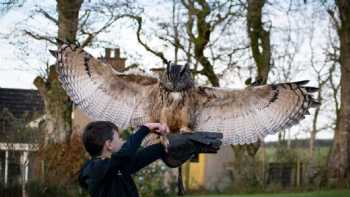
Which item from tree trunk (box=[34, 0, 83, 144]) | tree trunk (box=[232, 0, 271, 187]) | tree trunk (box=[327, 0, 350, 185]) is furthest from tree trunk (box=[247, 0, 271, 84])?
tree trunk (box=[34, 0, 83, 144])

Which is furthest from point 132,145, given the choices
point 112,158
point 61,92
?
point 61,92

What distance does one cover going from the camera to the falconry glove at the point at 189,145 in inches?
209

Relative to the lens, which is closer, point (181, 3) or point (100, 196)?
point (100, 196)

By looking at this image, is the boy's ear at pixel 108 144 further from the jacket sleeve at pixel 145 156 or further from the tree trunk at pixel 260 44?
the tree trunk at pixel 260 44

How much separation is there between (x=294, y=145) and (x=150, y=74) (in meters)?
29.9

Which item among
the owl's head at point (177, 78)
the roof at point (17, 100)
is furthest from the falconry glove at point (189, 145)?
the roof at point (17, 100)

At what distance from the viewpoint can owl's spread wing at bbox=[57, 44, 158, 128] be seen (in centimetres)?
721

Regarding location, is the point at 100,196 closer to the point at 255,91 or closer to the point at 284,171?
the point at 255,91

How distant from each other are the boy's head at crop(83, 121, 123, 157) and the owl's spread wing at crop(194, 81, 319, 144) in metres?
2.05

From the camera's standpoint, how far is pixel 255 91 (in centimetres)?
703

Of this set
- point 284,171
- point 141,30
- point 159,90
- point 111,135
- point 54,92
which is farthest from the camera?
point 284,171

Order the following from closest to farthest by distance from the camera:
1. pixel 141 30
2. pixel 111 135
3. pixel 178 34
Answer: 1. pixel 111 135
2. pixel 141 30
3. pixel 178 34

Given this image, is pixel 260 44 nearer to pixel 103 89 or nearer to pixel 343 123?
pixel 343 123

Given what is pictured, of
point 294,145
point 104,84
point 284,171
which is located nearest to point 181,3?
point 284,171
